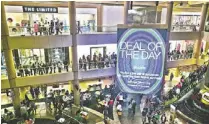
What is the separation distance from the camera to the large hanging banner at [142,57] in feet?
23.4

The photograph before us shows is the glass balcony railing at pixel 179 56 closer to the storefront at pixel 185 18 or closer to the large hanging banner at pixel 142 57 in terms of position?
the storefront at pixel 185 18

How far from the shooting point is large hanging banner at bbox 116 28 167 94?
23.4 feet

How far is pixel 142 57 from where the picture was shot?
7215 millimetres

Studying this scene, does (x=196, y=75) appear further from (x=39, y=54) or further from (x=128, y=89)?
(x=39, y=54)

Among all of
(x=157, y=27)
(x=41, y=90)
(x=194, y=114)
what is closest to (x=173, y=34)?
(x=194, y=114)

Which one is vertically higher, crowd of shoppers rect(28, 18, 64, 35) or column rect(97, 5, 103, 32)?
column rect(97, 5, 103, 32)

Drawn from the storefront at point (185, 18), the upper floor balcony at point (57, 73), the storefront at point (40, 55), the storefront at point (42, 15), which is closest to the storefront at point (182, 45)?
the storefront at point (185, 18)

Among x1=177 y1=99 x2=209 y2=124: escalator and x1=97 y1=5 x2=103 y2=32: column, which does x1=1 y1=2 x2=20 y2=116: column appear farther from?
x1=177 y1=99 x2=209 y2=124: escalator

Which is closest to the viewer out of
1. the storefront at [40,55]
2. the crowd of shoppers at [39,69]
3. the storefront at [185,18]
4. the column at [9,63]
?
the column at [9,63]

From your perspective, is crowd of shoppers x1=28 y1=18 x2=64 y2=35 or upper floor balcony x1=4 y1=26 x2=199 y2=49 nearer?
upper floor balcony x1=4 y1=26 x2=199 y2=49

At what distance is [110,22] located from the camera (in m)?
18.6

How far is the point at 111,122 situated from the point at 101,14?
32.9ft

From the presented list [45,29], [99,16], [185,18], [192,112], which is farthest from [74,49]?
[185,18]

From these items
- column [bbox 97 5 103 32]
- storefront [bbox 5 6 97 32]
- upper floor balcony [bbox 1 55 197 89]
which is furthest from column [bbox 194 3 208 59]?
storefront [bbox 5 6 97 32]
